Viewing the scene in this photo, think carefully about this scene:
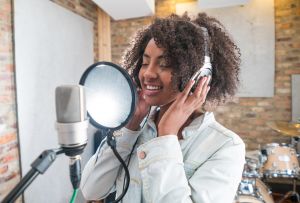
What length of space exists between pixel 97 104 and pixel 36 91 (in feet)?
5.86

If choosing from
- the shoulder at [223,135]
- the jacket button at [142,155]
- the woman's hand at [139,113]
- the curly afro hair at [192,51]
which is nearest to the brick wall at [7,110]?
the curly afro hair at [192,51]

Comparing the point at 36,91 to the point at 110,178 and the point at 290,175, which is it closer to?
the point at 110,178

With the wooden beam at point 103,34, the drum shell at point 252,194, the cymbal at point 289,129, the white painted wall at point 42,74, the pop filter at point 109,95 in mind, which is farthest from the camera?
the wooden beam at point 103,34

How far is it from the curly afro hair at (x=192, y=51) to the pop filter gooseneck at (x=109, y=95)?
261mm

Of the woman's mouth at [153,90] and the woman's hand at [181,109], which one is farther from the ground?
the woman's mouth at [153,90]

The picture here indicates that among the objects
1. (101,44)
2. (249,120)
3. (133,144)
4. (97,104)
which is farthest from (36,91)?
(249,120)

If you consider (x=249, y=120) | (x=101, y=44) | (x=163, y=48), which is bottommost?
(x=249, y=120)

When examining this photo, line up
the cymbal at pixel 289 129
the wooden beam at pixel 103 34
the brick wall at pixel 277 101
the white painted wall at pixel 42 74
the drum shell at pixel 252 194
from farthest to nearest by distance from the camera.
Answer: the wooden beam at pixel 103 34, the brick wall at pixel 277 101, the cymbal at pixel 289 129, the white painted wall at pixel 42 74, the drum shell at pixel 252 194

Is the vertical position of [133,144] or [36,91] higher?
[36,91]

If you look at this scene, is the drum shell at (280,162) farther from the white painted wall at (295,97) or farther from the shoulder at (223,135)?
the shoulder at (223,135)

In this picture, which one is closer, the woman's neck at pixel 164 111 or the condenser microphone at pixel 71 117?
the condenser microphone at pixel 71 117

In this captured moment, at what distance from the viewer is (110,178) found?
32.7 inches

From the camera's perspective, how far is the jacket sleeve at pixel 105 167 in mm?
812

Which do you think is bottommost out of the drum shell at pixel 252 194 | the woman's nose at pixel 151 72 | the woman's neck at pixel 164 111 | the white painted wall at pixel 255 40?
the drum shell at pixel 252 194
